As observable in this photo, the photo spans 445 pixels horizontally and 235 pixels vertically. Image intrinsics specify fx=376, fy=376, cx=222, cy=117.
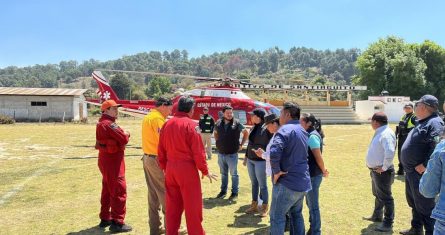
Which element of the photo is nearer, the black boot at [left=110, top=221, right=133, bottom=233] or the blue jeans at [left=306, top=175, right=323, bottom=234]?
the blue jeans at [left=306, top=175, right=323, bottom=234]

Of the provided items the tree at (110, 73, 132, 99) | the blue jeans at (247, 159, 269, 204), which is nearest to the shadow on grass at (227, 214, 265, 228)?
the blue jeans at (247, 159, 269, 204)

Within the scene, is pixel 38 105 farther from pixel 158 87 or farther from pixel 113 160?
pixel 158 87

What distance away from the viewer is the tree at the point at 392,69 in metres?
47.8

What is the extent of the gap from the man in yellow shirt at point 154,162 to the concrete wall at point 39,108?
117 feet

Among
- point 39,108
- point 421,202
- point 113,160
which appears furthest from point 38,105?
point 421,202

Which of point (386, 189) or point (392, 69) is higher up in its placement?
point (392, 69)

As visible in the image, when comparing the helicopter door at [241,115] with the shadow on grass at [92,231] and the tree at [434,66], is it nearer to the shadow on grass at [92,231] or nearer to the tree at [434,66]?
the shadow on grass at [92,231]

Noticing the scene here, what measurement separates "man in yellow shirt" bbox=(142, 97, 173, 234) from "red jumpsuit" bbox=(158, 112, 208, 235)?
793 mm

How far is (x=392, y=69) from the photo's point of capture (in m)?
49.8

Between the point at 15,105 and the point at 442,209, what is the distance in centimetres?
4137

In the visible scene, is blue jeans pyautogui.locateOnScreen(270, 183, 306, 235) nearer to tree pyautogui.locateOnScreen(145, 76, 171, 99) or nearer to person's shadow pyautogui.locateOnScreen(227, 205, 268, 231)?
person's shadow pyautogui.locateOnScreen(227, 205, 268, 231)

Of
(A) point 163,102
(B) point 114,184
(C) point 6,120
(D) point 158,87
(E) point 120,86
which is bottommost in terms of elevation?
(C) point 6,120

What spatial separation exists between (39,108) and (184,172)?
125 ft

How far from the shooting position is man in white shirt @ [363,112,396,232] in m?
5.45
